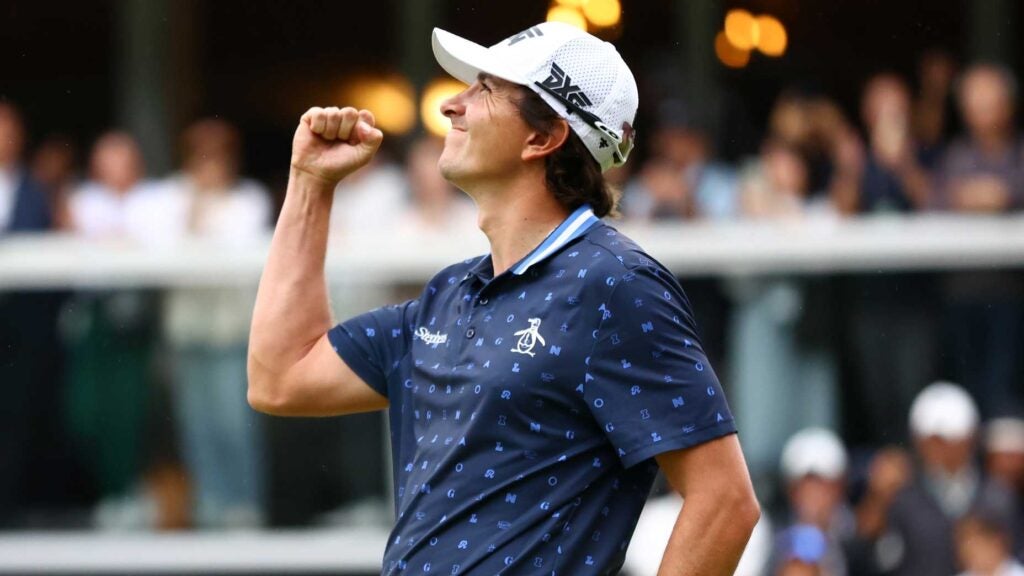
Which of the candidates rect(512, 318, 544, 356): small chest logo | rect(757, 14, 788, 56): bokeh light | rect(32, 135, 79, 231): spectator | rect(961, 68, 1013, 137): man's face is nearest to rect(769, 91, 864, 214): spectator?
rect(961, 68, 1013, 137): man's face

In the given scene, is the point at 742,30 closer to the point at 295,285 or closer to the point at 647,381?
the point at 295,285

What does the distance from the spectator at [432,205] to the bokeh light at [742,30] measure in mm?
→ 2139

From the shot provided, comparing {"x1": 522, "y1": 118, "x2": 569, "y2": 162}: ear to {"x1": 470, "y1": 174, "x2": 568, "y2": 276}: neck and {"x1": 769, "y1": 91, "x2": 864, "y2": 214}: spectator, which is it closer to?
{"x1": 470, "y1": 174, "x2": 568, "y2": 276}: neck

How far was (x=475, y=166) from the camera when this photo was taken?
373cm

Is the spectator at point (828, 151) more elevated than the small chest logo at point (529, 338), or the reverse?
the small chest logo at point (529, 338)

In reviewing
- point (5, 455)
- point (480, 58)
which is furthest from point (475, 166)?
point (5, 455)

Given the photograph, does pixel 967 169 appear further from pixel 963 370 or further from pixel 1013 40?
pixel 1013 40

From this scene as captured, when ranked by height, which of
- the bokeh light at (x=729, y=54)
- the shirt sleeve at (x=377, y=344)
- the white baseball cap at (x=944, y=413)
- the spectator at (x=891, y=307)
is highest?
the shirt sleeve at (x=377, y=344)

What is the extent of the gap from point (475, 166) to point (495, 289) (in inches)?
10.6

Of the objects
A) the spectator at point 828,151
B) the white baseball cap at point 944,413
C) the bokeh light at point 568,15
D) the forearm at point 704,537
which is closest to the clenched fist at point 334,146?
the forearm at point 704,537

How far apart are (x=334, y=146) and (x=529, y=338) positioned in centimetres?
82

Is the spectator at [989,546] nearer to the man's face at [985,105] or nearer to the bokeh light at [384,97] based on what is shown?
the man's face at [985,105]

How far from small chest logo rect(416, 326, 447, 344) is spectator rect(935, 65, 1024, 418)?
5285mm

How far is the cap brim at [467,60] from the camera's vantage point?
3.72 m
